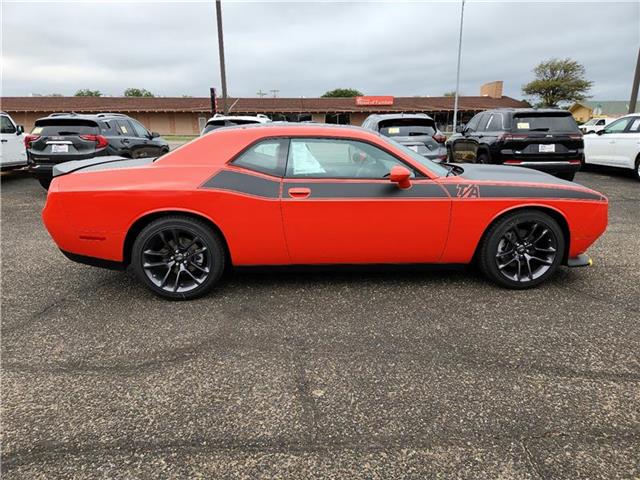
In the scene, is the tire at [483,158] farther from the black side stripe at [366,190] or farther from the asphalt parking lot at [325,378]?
the black side stripe at [366,190]

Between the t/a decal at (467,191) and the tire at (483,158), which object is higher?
the t/a decal at (467,191)

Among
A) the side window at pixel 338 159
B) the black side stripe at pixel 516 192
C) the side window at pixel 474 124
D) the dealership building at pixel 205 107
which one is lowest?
the black side stripe at pixel 516 192

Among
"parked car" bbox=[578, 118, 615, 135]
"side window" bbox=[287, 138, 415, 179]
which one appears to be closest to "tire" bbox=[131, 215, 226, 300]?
"side window" bbox=[287, 138, 415, 179]

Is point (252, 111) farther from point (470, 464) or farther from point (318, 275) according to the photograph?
point (470, 464)

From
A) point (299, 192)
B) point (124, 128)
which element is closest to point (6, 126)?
point (124, 128)

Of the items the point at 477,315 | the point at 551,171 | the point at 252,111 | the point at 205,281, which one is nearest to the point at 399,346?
the point at 477,315

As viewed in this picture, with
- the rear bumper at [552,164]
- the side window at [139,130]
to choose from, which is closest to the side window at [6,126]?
the side window at [139,130]

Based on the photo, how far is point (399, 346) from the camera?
2834 mm

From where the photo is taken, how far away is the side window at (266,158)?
3529mm

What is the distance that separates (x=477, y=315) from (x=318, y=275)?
1.49m

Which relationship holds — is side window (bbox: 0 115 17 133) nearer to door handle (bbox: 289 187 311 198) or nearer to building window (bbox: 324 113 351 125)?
door handle (bbox: 289 187 311 198)

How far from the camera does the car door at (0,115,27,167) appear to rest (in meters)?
9.62

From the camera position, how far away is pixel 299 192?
3457mm

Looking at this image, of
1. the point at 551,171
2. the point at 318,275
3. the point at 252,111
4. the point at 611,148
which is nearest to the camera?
the point at 318,275
